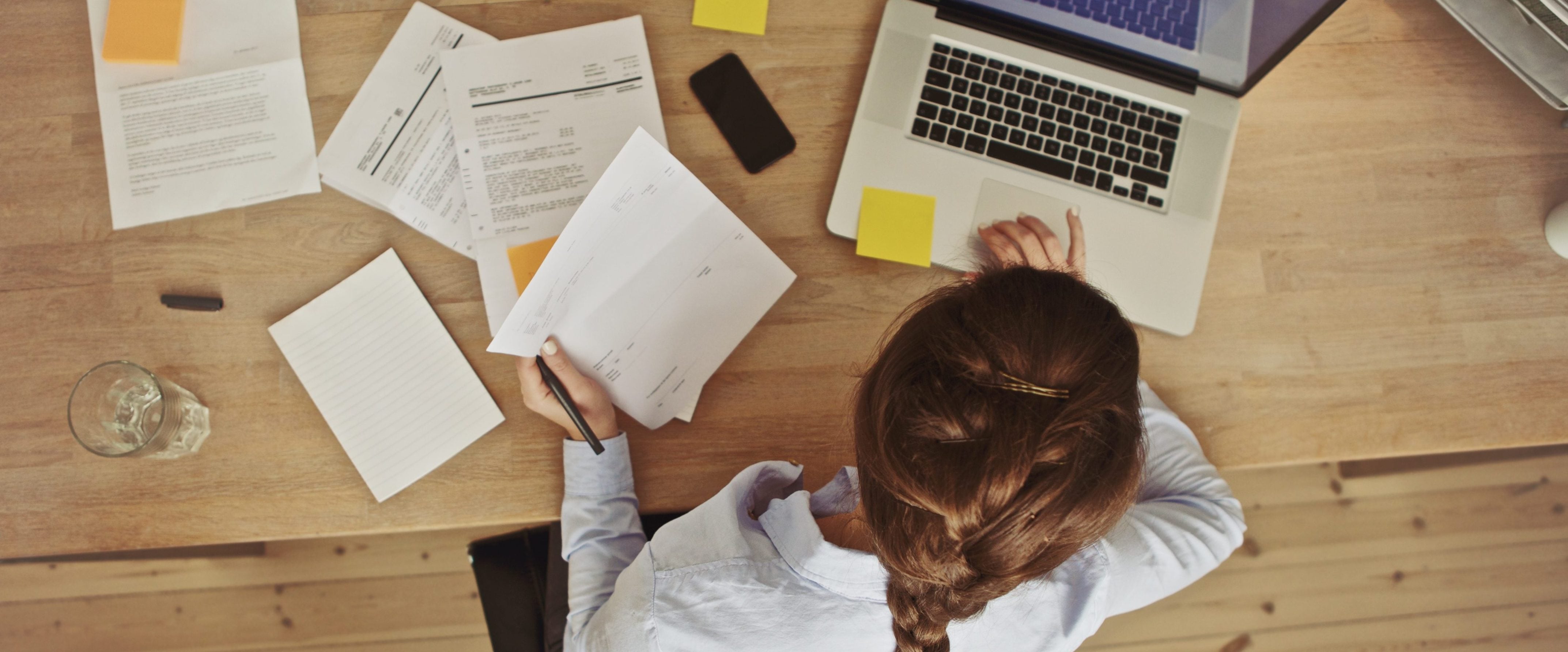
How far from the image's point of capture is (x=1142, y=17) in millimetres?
865

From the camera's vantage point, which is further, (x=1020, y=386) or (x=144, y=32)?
(x=144, y=32)

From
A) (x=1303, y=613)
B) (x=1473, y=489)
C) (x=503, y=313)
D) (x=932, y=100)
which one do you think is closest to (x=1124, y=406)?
(x=932, y=100)

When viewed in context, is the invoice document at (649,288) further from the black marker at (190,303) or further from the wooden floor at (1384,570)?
the wooden floor at (1384,570)

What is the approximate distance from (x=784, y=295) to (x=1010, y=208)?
29cm

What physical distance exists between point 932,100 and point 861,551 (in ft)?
1.76

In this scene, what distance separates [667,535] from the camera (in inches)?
28.1

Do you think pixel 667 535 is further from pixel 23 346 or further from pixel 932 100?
pixel 23 346

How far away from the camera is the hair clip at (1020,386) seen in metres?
0.52

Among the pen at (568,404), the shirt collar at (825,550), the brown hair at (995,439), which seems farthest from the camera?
the pen at (568,404)

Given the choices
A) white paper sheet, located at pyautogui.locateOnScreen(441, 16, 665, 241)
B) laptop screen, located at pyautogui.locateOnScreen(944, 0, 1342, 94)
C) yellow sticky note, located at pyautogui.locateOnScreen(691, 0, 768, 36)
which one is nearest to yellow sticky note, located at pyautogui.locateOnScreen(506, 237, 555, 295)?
white paper sheet, located at pyautogui.locateOnScreen(441, 16, 665, 241)

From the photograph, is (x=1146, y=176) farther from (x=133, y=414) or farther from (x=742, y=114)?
(x=133, y=414)

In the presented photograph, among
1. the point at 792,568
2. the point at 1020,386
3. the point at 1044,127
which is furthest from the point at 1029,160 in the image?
the point at 792,568

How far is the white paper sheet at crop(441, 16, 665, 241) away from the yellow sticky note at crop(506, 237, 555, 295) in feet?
0.05

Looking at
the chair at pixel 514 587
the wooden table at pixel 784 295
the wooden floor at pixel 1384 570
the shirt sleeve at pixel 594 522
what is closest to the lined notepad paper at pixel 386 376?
the wooden table at pixel 784 295
